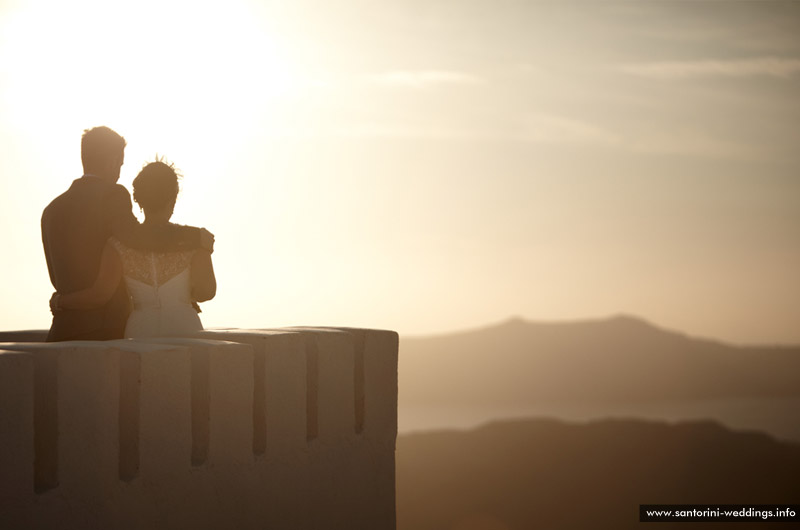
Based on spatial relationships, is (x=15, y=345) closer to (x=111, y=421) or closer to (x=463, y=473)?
(x=111, y=421)

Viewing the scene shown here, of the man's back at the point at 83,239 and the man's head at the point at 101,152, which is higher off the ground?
the man's head at the point at 101,152

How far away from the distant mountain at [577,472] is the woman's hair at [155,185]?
3963 cm

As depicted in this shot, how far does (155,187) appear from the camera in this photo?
6.83 m

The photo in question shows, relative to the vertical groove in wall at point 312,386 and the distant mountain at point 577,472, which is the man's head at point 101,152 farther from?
the distant mountain at point 577,472

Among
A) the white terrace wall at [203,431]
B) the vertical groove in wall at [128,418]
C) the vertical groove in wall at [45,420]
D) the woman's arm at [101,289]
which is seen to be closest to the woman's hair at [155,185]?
the woman's arm at [101,289]

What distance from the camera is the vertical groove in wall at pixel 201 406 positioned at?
19.9 ft

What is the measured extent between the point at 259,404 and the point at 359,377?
109cm

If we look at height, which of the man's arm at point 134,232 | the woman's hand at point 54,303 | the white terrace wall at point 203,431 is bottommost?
the white terrace wall at point 203,431

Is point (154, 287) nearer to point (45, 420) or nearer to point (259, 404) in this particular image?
point (259, 404)

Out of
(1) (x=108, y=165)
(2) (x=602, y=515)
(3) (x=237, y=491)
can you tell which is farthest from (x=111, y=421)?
(2) (x=602, y=515)

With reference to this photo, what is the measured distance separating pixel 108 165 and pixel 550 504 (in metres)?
46.7

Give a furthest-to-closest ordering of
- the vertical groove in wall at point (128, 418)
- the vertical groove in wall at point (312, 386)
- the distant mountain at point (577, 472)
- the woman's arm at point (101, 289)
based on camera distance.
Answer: the distant mountain at point (577, 472), the vertical groove in wall at point (312, 386), the woman's arm at point (101, 289), the vertical groove in wall at point (128, 418)

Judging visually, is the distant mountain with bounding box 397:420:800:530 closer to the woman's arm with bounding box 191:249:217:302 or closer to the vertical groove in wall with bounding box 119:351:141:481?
the woman's arm with bounding box 191:249:217:302

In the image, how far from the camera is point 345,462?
7.19 meters
